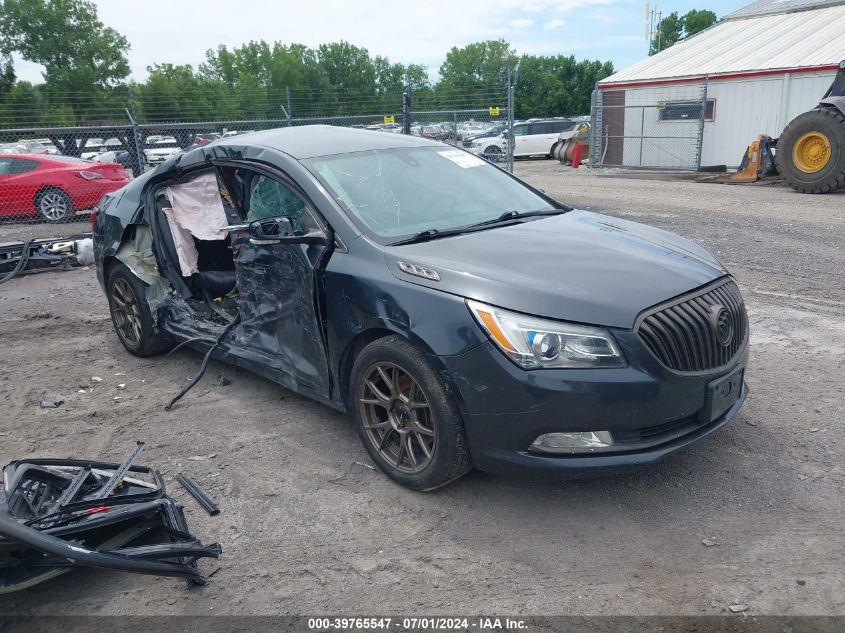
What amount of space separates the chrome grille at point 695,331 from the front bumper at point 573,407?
0.06 m

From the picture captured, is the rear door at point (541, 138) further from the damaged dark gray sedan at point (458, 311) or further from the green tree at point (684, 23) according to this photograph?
the green tree at point (684, 23)

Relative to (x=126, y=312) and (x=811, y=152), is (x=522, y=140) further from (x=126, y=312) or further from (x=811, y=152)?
(x=126, y=312)

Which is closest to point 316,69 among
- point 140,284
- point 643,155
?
point 643,155

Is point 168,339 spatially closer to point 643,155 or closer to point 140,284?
point 140,284

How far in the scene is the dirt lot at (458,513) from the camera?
2734 mm

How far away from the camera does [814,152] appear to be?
13.4 meters

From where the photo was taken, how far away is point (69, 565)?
8.50 ft

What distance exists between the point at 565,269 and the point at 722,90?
19707 millimetres

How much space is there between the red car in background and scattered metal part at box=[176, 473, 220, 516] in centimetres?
1083

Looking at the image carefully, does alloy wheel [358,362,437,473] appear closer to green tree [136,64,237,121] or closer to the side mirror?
the side mirror

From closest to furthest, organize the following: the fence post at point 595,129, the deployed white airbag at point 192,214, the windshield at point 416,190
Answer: the windshield at point 416,190, the deployed white airbag at point 192,214, the fence post at point 595,129

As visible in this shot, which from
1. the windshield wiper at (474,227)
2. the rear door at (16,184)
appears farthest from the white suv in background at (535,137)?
the windshield wiper at (474,227)

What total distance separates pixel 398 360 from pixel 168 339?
2.82 metres

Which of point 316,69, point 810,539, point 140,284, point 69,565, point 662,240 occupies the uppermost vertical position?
point 316,69
